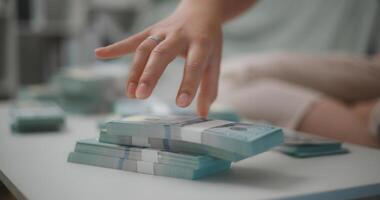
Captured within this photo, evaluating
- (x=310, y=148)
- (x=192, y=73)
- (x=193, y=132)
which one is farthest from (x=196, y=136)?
(x=310, y=148)

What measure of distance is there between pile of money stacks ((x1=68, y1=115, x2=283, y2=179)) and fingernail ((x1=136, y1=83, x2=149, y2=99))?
3cm

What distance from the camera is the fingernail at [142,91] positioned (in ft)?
2.09

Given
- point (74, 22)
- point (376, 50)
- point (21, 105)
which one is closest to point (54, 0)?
point (74, 22)

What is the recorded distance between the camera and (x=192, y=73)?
26.4 inches

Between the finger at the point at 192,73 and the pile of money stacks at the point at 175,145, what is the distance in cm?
3

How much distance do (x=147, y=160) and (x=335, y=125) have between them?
65 centimetres

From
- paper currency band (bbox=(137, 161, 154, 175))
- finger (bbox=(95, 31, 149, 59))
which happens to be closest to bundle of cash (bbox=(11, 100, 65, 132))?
finger (bbox=(95, 31, 149, 59))

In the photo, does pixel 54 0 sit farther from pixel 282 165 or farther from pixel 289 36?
pixel 282 165

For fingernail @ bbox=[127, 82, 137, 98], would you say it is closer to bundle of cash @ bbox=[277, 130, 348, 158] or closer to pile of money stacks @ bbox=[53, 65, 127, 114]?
bundle of cash @ bbox=[277, 130, 348, 158]

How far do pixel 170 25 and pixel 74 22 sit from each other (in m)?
2.30

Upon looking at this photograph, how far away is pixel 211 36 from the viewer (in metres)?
0.74

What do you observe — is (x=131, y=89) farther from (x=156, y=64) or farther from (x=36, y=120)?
(x=36, y=120)

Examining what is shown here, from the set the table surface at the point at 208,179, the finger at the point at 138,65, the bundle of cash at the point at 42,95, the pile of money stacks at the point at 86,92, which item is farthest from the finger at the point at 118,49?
the bundle of cash at the point at 42,95

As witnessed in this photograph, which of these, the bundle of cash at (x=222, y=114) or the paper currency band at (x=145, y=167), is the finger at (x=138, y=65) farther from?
the bundle of cash at (x=222, y=114)
